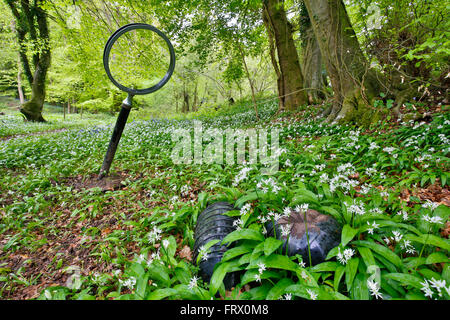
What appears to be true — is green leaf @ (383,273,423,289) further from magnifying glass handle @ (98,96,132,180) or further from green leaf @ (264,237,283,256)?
magnifying glass handle @ (98,96,132,180)

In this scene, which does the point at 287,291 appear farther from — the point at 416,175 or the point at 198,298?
the point at 416,175

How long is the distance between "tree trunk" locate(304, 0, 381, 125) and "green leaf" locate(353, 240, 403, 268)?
4244 millimetres

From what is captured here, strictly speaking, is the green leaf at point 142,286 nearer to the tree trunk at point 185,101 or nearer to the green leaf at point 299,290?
the green leaf at point 299,290

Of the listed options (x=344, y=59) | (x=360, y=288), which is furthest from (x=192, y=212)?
(x=344, y=59)

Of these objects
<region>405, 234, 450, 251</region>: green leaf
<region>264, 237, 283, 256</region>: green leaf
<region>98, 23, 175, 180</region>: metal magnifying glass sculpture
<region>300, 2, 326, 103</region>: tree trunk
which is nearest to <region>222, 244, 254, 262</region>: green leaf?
<region>264, 237, 283, 256</region>: green leaf

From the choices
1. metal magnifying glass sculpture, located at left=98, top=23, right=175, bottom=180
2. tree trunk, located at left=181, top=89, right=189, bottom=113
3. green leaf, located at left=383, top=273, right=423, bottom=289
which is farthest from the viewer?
tree trunk, located at left=181, top=89, right=189, bottom=113

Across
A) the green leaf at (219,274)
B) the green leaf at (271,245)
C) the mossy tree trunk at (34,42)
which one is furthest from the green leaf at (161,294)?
the mossy tree trunk at (34,42)

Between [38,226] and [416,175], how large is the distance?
542cm

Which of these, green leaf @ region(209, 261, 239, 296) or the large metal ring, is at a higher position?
the large metal ring

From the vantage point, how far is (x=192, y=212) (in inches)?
98.3

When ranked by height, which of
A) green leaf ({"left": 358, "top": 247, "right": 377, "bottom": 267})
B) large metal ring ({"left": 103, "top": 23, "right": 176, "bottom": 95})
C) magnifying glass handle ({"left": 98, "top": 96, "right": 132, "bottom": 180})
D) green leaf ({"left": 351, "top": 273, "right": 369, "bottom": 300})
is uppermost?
large metal ring ({"left": 103, "top": 23, "right": 176, "bottom": 95})

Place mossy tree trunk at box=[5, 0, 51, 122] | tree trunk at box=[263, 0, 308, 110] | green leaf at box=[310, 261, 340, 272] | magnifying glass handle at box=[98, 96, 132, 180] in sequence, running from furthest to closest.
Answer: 1. mossy tree trunk at box=[5, 0, 51, 122]
2. tree trunk at box=[263, 0, 308, 110]
3. magnifying glass handle at box=[98, 96, 132, 180]
4. green leaf at box=[310, 261, 340, 272]

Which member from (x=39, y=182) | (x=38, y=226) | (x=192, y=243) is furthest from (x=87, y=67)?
(x=192, y=243)

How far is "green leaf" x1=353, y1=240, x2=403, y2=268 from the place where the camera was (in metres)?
1.33
